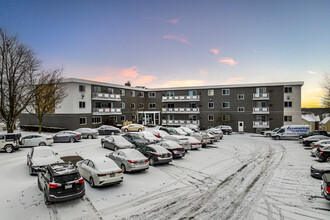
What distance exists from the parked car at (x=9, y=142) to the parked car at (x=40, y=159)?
24.3 ft

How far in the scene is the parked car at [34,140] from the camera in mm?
20920

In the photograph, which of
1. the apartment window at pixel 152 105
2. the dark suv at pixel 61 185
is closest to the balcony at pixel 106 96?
the apartment window at pixel 152 105

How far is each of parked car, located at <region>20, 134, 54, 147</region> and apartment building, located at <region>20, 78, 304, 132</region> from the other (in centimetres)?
1235

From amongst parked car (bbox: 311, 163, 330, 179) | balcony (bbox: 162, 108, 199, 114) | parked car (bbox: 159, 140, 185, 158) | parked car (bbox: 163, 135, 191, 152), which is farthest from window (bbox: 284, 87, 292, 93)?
parked car (bbox: 159, 140, 185, 158)

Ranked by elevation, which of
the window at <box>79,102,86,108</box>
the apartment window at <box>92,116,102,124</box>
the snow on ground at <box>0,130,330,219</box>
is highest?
the window at <box>79,102,86,108</box>

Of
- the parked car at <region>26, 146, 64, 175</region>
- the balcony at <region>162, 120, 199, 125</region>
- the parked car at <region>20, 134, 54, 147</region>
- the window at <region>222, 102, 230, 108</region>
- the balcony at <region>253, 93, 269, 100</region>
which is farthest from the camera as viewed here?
the balcony at <region>162, 120, 199, 125</region>

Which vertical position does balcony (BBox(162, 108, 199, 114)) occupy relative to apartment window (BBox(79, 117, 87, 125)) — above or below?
above

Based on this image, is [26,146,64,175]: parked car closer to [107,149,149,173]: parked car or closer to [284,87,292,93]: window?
[107,149,149,173]: parked car

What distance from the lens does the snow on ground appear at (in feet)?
26.3

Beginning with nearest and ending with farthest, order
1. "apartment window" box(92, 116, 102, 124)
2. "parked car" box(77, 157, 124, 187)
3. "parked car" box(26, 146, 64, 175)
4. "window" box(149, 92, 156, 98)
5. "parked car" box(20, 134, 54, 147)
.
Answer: "parked car" box(77, 157, 124, 187)
"parked car" box(26, 146, 64, 175)
"parked car" box(20, 134, 54, 147)
"apartment window" box(92, 116, 102, 124)
"window" box(149, 92, 156, 98)

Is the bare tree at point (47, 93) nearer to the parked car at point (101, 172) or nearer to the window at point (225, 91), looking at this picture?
the parked car at point (101, 172)

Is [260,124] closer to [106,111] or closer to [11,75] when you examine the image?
[106,111]

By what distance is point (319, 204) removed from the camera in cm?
886

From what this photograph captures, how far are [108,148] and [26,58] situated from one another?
16.9m
